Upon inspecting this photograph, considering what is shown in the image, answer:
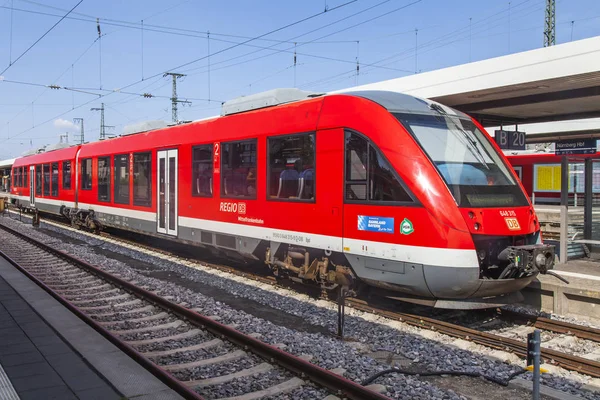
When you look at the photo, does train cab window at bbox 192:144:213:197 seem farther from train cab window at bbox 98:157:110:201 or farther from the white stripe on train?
train cab window at bbox 98:157:110:201

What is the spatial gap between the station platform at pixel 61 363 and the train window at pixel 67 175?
14017mm

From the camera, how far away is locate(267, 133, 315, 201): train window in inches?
324

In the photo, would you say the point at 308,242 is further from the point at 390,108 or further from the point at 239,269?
the point at 239,269

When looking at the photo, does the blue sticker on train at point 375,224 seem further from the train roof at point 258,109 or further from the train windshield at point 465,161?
the train roof at point 258,109

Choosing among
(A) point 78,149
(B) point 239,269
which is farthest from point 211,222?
(A) point 78,149

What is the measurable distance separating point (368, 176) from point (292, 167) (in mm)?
1755

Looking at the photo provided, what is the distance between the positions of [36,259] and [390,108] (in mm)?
10135

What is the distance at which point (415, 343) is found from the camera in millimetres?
6387

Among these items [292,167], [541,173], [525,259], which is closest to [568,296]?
[525,259]

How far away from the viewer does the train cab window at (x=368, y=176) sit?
22.7 ft

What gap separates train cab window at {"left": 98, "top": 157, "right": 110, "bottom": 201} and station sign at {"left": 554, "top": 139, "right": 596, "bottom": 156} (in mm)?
12664

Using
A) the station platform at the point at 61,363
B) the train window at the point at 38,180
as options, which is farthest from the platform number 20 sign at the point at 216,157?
the train window at the point at 38,180

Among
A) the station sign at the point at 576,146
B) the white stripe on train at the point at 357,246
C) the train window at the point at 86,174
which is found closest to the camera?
the white stripe on train at the point at 357,246

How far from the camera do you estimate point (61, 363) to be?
505 centimetres
